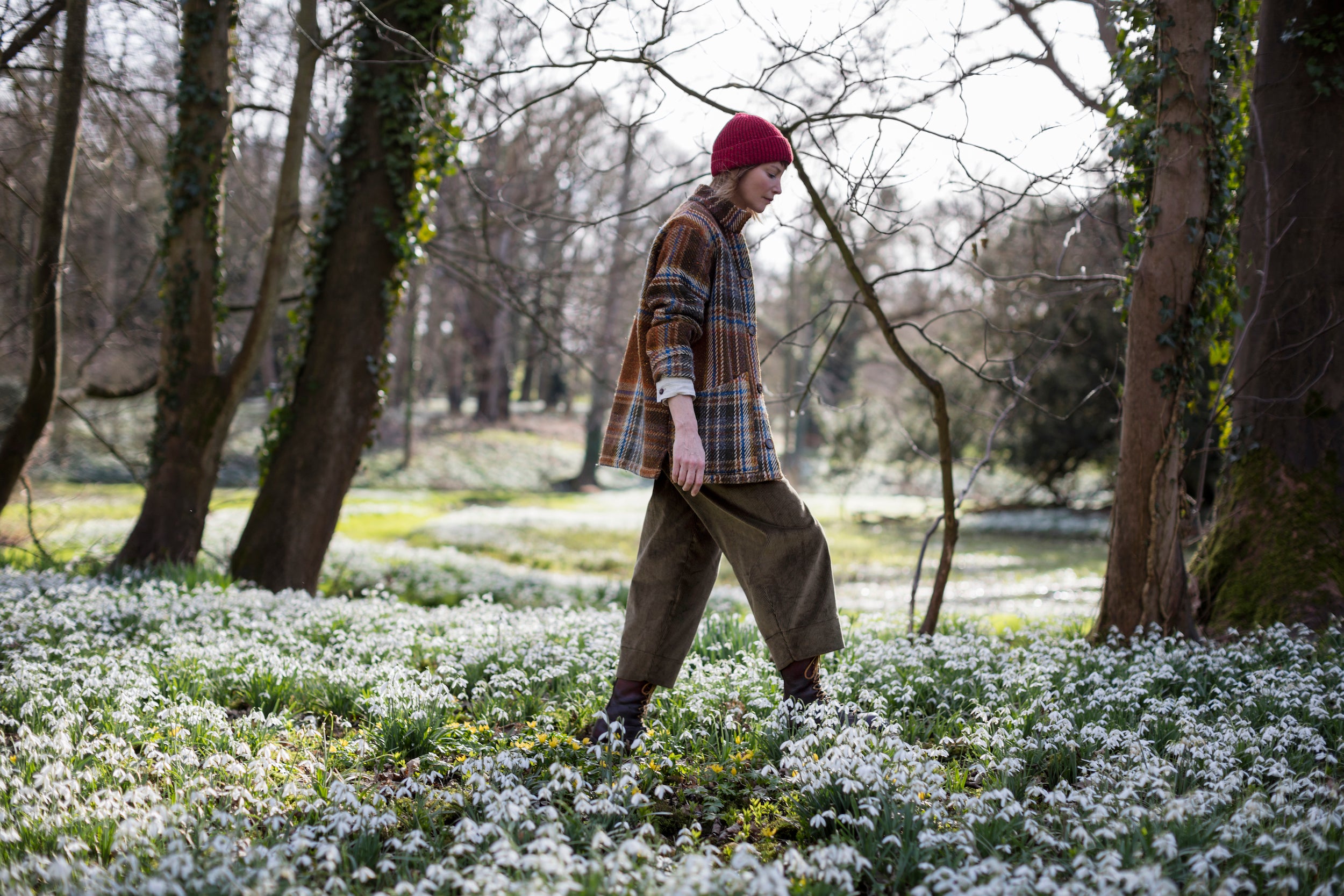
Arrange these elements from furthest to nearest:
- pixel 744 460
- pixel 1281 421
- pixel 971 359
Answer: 1. pixel 971 359
2. pixel 1281 421
3. pixel 744 460

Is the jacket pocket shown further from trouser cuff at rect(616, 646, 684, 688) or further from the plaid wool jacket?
trouser cuff at rect(616, 646, 684, 688)

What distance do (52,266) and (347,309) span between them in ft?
6.98

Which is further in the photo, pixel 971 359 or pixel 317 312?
pixel 971 359

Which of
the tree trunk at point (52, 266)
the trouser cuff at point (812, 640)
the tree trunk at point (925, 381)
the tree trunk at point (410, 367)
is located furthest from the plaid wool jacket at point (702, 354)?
the tree trunk at point (410, 367)

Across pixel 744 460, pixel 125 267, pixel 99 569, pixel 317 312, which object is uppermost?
pixel 125 267

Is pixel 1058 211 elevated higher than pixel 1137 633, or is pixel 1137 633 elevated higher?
pixel 1058 211

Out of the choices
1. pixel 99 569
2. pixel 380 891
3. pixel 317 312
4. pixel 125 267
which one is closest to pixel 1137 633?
pixel 380 891

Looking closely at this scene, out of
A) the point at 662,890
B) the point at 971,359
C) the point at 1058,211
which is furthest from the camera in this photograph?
the point at 971,359

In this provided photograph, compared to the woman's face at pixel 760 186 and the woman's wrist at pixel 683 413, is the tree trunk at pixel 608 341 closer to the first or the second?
the woman's face at pixel 760 186

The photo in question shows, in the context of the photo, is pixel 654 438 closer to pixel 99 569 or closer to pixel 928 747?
pixel 928 747

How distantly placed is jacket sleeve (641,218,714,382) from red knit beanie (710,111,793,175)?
0.89 ft

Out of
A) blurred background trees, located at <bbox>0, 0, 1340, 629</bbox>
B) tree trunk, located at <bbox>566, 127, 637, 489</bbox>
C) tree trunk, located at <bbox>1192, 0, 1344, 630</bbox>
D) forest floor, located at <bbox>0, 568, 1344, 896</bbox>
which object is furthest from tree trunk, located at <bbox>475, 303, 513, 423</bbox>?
forest floor, located at <bbox>0, 568, 1344, 896</bbox>

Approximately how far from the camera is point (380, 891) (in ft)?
7.20

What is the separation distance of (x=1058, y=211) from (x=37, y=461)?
1739cm
